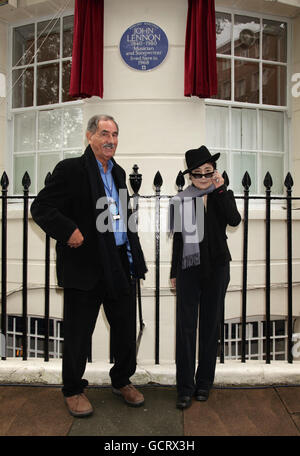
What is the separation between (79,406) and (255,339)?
11.5ft

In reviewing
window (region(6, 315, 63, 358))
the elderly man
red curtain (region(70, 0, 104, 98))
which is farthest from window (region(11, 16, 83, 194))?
the elderly man

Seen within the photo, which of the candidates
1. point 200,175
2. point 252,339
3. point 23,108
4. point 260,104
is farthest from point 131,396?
point 23,108

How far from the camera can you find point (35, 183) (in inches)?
214

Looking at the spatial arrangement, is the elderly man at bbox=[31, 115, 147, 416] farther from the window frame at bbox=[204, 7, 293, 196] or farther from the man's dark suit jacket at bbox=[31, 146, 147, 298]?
the window frame at bbox=[204, 7, 293, 196]

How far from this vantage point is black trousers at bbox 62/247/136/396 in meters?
2.27

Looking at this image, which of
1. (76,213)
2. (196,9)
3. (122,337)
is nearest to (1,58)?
(196,9)

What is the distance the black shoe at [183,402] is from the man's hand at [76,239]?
1.19 m

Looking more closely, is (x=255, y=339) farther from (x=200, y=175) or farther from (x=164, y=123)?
(x=200, y=175)

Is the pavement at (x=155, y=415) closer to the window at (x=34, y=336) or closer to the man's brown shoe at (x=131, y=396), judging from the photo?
the man's brown shoe at (x=131, y=396)

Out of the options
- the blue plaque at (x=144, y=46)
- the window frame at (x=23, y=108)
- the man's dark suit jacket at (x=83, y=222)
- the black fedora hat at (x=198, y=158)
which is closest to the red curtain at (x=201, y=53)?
the blue plaque at (x=144, y=46)

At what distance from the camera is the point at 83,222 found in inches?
89.1

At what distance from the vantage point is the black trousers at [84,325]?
227cm

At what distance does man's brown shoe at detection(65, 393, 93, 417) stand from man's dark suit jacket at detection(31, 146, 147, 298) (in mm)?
701

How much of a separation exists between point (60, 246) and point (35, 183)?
3415 mm
